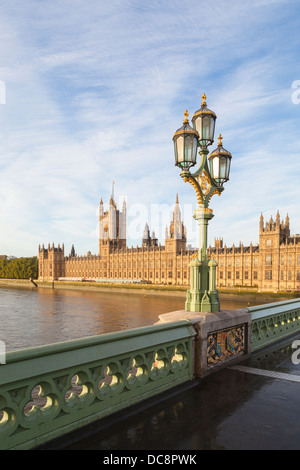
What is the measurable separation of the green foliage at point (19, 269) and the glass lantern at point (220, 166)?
6596 inches

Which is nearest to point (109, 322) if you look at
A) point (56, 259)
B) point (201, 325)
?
point (201, 325)

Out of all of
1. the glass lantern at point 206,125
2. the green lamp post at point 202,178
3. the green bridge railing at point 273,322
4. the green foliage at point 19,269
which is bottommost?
the green foliage at point 19,269

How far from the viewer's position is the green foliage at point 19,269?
16200 cm

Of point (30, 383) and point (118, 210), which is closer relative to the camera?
point (30, 383)

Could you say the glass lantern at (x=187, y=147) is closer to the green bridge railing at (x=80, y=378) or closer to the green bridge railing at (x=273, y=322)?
the green bridge railing at (x=80, y=378)

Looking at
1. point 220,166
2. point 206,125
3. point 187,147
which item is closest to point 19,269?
point 220,166

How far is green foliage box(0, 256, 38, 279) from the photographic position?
162 metres

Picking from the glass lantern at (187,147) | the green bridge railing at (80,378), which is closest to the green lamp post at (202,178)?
the glass lantern at (187,147)

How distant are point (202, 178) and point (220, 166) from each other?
2.93ft

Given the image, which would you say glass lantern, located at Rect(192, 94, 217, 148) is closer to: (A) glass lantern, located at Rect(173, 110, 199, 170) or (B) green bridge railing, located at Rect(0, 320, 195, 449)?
(A) glass lantern, located at Rect(173, 110, 199, 170)

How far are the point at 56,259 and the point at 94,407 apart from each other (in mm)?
164317

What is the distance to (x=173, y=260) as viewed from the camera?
110062 millimetres

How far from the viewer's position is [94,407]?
14.8ft
